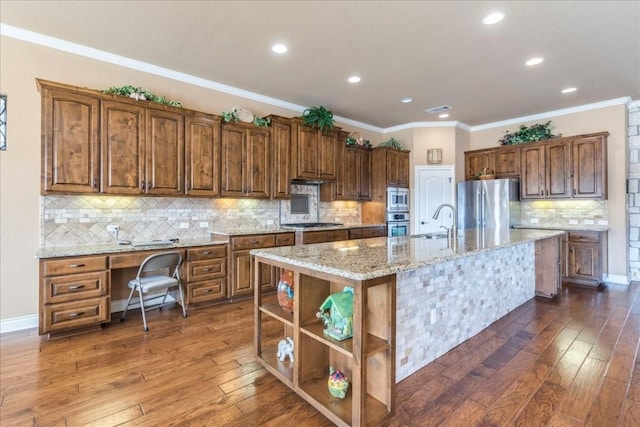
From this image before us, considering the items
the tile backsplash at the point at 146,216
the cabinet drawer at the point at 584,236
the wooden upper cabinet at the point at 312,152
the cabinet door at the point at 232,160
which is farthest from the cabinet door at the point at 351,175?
the cabinet drawer at the point at 584,236

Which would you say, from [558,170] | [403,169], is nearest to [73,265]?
[403,169]

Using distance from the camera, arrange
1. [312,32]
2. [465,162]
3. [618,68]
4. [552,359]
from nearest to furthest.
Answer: [552,359] < [312,32] < [618,68] < [465,162]

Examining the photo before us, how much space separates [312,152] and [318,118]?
0.55 metres

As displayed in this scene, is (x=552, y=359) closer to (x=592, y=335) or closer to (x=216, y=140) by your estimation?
(x=592, y=335)

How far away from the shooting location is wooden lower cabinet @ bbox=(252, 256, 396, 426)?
1602 millimetres

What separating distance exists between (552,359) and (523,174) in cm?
416

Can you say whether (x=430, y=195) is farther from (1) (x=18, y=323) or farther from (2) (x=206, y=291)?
(1) (x=18, y=323)

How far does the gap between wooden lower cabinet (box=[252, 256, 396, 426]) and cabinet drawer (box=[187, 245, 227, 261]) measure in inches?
64.3

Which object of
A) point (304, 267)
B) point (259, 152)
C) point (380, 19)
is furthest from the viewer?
point (259, 152)

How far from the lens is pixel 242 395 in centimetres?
202

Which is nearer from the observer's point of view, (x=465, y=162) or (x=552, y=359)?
(x=552, y=359)

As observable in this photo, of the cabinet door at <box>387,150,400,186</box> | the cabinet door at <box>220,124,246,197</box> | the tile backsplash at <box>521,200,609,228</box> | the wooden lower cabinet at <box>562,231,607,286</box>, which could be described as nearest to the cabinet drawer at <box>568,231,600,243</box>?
the wooden lower cabinet at <box>562,231,607,286</box>

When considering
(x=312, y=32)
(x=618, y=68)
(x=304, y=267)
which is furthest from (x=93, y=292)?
(x=618, y=68)

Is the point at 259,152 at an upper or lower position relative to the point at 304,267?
upper
